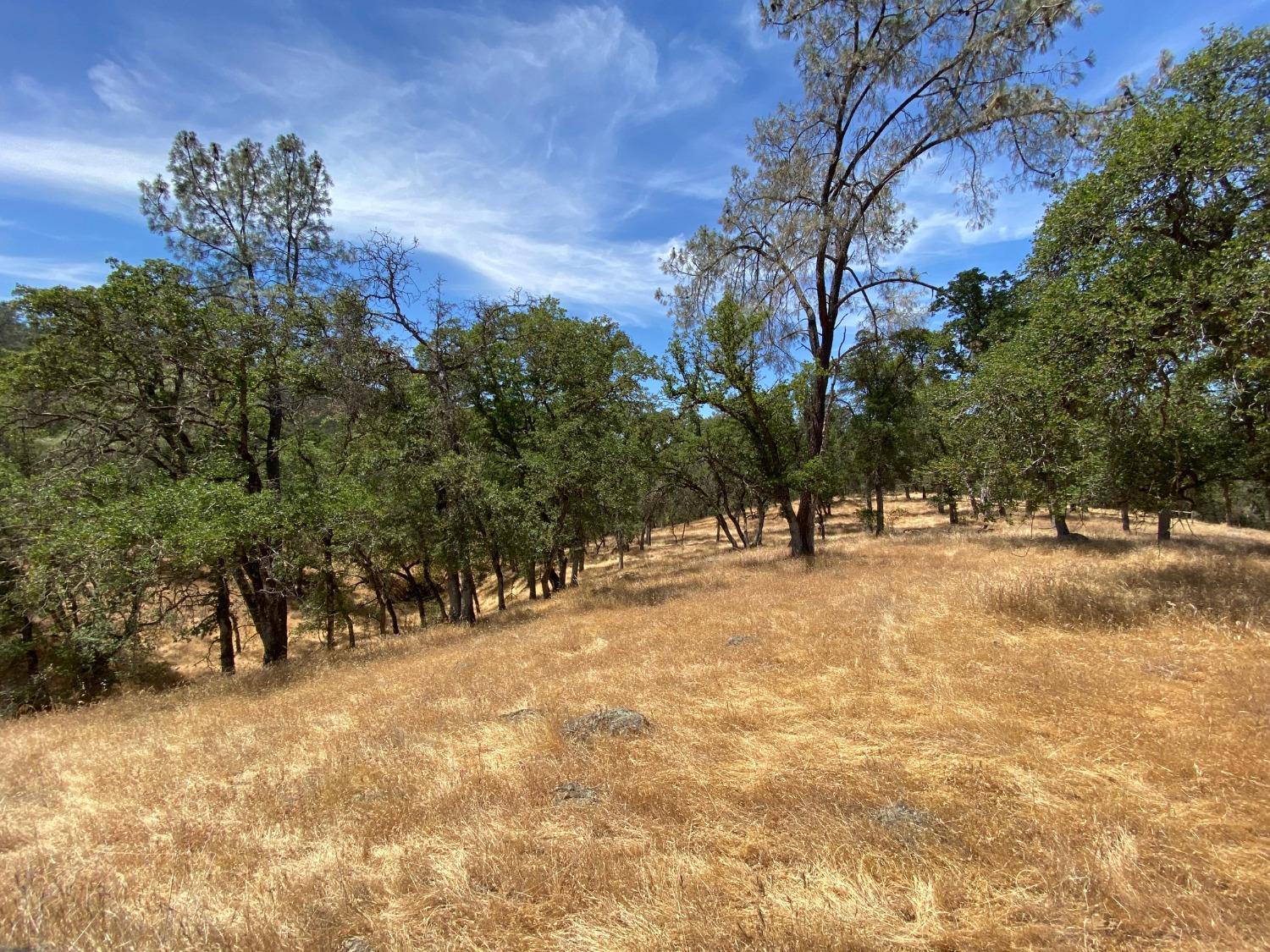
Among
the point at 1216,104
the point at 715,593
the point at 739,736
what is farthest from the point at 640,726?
the point at 1216,104

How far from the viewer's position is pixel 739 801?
4062mm

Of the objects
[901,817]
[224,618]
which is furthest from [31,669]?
[901,817]

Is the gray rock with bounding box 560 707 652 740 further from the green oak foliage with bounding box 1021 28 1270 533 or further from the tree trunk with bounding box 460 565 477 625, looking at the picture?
the tree trunk with bounding box 460 565 477 625

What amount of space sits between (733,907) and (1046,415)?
9.26 metres

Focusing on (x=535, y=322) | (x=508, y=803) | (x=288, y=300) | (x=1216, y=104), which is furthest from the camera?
(x=535, y=322)

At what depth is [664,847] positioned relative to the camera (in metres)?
3.58

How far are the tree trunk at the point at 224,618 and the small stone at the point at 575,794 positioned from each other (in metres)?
12.1

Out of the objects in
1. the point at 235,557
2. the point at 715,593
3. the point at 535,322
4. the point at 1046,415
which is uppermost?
the point at 535,322

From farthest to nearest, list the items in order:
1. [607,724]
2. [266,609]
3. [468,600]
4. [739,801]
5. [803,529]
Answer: [803,529] < [468,600] < [266,609] < [607,724] < [739,801]

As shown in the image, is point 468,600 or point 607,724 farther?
point 468,600

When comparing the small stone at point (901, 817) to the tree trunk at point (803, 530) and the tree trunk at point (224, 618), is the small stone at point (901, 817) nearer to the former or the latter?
the tree trunk at point (803, 530)

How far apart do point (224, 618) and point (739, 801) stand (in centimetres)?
1609

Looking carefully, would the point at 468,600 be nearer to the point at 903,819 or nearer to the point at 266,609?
the point at 266,609

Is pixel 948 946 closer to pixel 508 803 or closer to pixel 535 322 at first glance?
pixel 508 803
